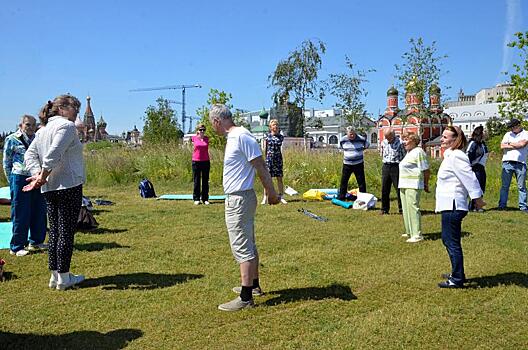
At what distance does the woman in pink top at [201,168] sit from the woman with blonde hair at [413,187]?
5.04 meters

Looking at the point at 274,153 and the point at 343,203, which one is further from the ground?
the point at 274,153

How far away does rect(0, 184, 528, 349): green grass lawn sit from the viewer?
3471 millimetres

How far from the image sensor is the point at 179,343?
11.1 ft

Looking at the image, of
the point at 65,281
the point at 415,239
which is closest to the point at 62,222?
the point at 65,281

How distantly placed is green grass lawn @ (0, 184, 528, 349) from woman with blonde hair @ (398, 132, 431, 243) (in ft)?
0.67

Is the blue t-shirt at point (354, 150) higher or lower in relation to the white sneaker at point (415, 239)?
higher

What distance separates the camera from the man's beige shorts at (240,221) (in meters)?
3.95

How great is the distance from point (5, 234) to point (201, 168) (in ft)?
15.0

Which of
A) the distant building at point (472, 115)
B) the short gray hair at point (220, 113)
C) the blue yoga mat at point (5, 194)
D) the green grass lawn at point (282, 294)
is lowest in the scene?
the green grass lawn at point (282, 294)

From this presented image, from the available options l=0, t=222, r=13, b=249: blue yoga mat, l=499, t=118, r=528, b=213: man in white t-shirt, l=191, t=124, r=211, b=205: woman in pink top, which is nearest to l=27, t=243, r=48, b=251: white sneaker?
l=0, t=222, r=13, b=249: blue yoga mat

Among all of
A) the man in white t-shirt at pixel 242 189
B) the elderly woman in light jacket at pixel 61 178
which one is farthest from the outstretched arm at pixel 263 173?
the elderly woman in light jacket at pixel 61 178

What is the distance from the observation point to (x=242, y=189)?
3926 millimetres

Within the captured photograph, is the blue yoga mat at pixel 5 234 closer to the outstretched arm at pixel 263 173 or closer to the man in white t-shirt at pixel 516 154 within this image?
the outstretched arm at pixel 263 173

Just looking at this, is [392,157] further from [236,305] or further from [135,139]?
[135,139]
